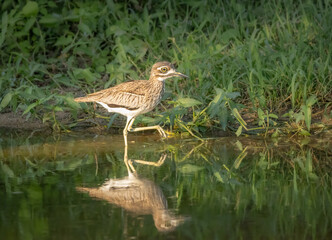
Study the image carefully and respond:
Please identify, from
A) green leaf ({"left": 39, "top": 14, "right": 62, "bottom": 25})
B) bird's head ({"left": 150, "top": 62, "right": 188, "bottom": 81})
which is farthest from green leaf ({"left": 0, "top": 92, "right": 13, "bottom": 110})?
green leaf ({"left": 39, "top": 14, "right": 62, "bottom": 25})

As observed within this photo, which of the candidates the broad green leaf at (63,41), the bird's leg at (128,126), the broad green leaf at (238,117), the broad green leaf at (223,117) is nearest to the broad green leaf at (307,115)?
the broad green leaf at (238,117)

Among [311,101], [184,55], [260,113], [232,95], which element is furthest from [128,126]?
[311,101]

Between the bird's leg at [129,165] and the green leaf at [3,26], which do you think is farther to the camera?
the green leaf at [3,26]

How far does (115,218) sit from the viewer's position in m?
5.59

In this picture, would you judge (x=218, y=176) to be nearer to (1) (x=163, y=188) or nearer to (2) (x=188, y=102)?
(1) (x=163, y=188)

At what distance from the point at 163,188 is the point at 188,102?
2.34m

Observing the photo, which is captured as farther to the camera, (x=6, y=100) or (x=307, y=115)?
(x=6, y=100)

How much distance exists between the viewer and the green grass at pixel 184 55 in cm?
921

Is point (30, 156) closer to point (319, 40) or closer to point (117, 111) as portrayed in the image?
point (117, 111)

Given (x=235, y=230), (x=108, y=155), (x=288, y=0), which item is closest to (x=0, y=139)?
(x=108, y=155)

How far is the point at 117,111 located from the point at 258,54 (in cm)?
223

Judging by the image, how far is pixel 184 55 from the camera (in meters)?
10.2

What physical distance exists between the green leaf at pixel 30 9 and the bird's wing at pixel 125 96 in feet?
9.98

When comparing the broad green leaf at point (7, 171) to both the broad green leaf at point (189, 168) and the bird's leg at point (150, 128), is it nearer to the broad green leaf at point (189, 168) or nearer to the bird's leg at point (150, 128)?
the broad green leaf at point (189, 168)
